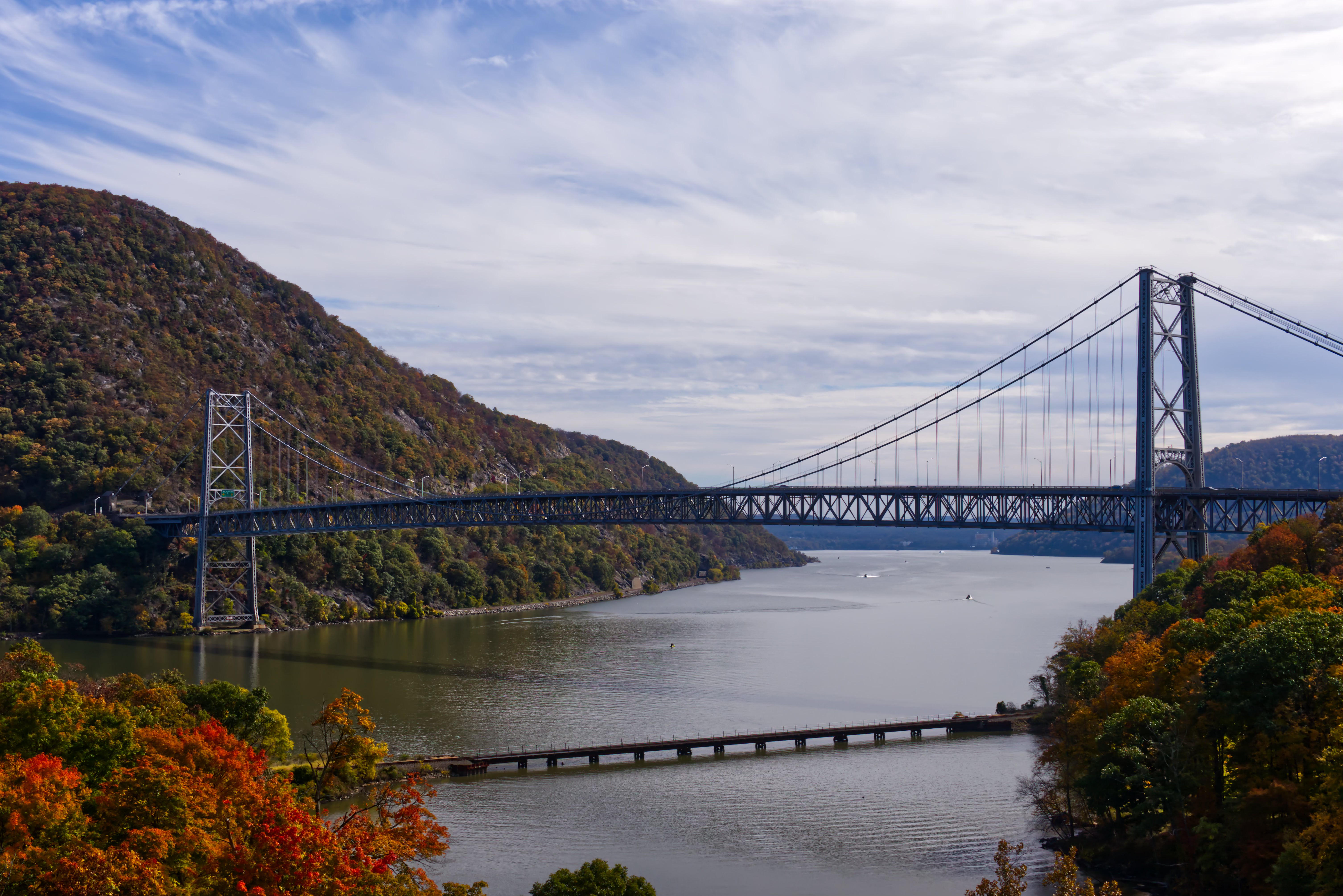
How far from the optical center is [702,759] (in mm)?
27609

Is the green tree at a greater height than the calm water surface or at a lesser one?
greater

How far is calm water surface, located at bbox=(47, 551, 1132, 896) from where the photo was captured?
19.8 metres

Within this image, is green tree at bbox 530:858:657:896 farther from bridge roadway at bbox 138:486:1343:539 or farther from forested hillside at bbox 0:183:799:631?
forested hillside at bbox 0:183:799:631

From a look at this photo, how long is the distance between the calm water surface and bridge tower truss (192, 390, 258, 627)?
4.17 metres

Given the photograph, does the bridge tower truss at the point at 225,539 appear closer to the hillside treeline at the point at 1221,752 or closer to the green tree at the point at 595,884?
the hillside treeline at the point at 1221,752

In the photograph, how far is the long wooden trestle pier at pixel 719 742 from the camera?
26172mm

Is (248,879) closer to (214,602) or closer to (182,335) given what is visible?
(214,602)

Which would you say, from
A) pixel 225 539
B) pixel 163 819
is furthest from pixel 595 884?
pixel 225 539

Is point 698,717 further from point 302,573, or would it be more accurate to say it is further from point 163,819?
point 302,573

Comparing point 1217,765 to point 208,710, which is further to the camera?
point 208,710

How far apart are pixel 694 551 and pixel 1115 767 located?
9376cm

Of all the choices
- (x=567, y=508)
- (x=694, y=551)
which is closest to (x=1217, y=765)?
(x=567, y=508)

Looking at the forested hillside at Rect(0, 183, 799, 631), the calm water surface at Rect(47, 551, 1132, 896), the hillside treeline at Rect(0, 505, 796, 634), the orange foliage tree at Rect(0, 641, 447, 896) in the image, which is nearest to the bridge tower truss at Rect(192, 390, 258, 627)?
the hillside treeline at Rect(0, 505, 796, 634)

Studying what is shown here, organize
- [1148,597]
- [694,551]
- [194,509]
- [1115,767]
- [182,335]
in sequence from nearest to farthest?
1. [1115,767]
2. [1148,597]
3. [194,509]
4. [182,335]
5. [694,551]
